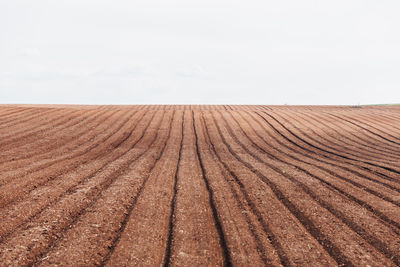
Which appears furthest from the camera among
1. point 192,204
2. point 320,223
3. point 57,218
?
point 192,204

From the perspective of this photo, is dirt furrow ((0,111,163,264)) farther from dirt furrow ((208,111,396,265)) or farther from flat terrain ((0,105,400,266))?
dirt furrow ((208,111,396,265))

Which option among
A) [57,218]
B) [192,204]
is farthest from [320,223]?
[57,218]

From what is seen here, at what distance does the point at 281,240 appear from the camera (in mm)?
5082

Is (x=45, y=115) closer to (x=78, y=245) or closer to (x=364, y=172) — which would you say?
(x=78, y=245)

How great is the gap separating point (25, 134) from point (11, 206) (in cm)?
1140

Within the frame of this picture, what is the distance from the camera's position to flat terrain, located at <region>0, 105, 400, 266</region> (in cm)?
457

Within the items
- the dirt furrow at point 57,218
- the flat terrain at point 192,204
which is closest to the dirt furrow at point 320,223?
the flat terrain at point 192,204

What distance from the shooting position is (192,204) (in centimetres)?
671

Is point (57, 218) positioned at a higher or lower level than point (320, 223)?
higher

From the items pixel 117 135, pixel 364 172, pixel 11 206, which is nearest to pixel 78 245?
pixel 11 206

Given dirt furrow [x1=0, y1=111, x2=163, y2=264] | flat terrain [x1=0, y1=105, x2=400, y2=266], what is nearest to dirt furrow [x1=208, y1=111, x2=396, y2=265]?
flat terrain [x1=0, y1=105, x2=400, y2=266]

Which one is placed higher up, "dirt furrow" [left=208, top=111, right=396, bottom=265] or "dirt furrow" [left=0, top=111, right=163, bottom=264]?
"dirt furrow" [left=0, top=111, right=163, bottom=264]

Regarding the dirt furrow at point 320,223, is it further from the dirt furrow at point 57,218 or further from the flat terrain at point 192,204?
the dirt furrow at point 57,218

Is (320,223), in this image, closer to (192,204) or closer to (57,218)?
(192,204)
